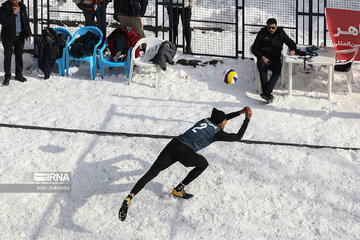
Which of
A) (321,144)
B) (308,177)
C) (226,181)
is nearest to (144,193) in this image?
(226,181)

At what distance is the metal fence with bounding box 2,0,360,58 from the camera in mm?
12602

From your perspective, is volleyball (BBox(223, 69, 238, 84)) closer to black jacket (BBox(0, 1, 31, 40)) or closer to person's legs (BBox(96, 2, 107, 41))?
person's legs (BBox(96, 2, 107, 41))

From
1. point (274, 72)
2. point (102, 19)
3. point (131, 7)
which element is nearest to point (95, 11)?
point (102, 19)

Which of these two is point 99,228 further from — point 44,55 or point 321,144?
point 44,55

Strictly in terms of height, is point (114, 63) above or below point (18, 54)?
below

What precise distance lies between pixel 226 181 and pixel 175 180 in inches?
29.3

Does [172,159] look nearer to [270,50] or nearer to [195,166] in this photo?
[195,166]

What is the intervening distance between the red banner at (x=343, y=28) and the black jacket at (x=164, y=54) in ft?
10.1

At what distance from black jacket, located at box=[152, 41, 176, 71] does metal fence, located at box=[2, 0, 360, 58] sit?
2.81 ft

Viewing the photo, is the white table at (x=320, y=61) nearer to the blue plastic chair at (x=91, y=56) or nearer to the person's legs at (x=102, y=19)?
the blue plastic chair at (x=91, y=56)

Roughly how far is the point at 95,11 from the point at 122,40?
101 cm

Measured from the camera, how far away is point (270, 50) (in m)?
11.5

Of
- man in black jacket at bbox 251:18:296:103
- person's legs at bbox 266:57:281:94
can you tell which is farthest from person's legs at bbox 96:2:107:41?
person's legs at bbox 266:57:281:94

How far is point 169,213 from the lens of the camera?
321 inches
